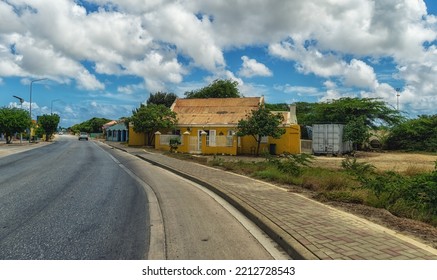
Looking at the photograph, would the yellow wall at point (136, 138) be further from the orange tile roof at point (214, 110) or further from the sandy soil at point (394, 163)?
the sandy soil at point (394, 163)

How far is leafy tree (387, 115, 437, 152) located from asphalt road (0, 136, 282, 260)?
35.3 m

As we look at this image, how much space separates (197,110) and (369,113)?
60.8 ft

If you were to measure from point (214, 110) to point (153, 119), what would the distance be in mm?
6487

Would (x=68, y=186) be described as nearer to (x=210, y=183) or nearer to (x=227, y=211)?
(x=210, y=183)

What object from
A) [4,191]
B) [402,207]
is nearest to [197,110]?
[4,191]

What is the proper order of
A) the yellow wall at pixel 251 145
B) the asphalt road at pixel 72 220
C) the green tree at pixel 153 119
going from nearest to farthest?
the asphalt road at pixel 72 220 → the yellow wall at pixel 251 145 → the green tree at pixel 153 119

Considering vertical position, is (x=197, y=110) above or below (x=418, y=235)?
above

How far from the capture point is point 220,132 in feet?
113

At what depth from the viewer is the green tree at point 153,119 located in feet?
121

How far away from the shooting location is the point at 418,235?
17.9ft

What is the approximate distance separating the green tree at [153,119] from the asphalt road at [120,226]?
26252 millimetres

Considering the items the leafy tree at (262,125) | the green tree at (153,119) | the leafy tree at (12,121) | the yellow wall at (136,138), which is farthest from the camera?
the leafy tree at (12,121)

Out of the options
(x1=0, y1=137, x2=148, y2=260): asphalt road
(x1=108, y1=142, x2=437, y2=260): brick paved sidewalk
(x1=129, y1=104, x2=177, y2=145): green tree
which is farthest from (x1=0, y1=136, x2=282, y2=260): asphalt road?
(x1=129, y1=104, x2=177, y2=145): green tree

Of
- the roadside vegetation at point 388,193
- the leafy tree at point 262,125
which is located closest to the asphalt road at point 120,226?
the roadside vegetation at point 388,193
